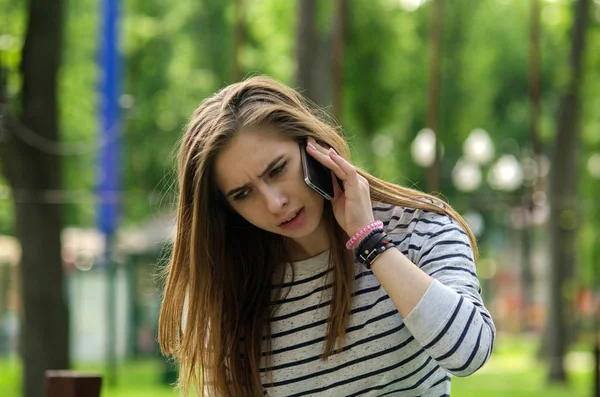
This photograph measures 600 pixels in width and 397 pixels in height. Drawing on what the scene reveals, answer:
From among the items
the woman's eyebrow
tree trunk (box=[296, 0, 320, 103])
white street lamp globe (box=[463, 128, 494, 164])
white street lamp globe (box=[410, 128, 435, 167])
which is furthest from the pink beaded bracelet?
white street lamp globe (box=[463, 128, 494, 164])

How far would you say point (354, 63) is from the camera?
24.5 meters

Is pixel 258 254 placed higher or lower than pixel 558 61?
lower

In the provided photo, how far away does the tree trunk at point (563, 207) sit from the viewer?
16188 millimetres

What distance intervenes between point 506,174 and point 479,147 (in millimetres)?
1638

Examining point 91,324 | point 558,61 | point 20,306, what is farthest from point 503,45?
point 20,306

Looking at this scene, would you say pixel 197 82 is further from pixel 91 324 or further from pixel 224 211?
pixel 224 211

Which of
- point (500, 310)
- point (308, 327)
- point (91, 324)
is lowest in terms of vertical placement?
point (308, 327)

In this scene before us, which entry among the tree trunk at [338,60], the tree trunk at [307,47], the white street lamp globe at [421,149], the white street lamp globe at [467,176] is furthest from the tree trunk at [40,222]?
the white street lamp globe at [467,176]

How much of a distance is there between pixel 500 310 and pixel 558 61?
14.6m

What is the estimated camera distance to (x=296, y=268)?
106 inches

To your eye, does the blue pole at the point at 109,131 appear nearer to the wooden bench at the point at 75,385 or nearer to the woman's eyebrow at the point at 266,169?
the wooden bench at the point at 75,385

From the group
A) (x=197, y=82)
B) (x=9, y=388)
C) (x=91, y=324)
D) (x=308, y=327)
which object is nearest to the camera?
(x=308, y=327)

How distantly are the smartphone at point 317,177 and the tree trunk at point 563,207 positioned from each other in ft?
45.9

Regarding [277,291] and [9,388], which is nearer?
[277,291]
